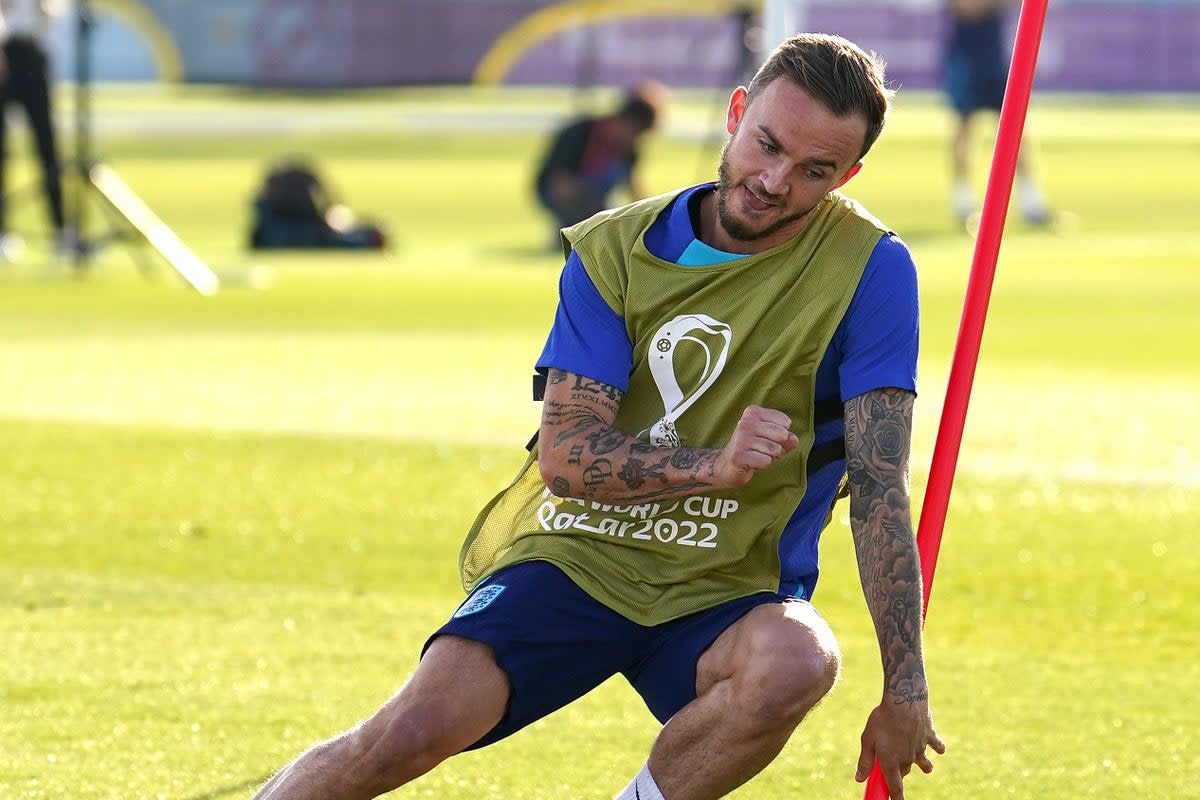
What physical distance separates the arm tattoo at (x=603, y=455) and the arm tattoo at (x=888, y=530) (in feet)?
0.92

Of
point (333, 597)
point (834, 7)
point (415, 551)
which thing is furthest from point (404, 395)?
point (834, 7)

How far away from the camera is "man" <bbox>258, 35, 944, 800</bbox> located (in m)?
3.63

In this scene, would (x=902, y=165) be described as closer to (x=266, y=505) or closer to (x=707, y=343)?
(x=266, y=505)

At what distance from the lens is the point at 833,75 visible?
371 centimetres

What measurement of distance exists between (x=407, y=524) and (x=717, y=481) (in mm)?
3969

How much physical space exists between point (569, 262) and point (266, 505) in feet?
13.3

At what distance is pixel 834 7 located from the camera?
Answer: 4059 cm


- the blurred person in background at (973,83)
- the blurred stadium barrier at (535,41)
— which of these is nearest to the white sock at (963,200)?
the blurred person in background at (973,83)

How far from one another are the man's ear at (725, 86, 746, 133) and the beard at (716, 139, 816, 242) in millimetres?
51

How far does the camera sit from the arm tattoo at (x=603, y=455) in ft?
12.0

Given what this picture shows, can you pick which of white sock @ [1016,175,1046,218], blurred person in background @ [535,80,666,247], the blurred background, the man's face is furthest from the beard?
white sock @ [1016,175,1046,218]

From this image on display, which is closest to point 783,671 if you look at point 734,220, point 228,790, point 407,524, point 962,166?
point 734,220

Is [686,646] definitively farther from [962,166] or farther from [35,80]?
[962,166]

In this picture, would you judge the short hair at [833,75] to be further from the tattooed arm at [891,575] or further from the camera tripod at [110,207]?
the camera tripod at [110,207]
